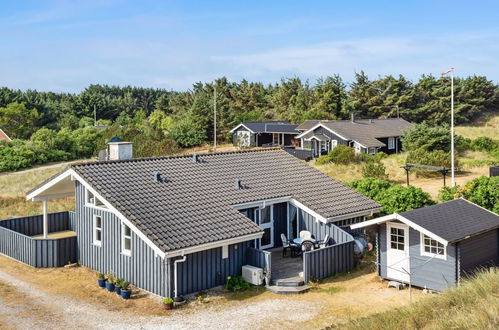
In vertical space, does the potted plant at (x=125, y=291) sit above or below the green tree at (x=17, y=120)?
below

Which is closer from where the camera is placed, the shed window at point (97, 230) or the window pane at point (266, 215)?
the shed window at point (97, 230)

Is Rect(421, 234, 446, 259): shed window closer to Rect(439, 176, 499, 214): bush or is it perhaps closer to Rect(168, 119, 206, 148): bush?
Rect(439, 176, 499, 214): bush

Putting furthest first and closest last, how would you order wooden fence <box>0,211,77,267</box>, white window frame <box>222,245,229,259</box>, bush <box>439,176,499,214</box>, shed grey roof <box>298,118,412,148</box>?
1. shed grey roof <box>298,118,412,148</box>
2. bush <box>439,176,499,214</box>
3. wooden fence <box>0,211,77,267</box>
4. white window frame <box>222,245,229,259</box>

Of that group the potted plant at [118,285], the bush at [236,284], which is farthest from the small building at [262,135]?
the potted plant at [118,285]

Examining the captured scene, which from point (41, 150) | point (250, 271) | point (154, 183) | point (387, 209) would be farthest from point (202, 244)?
point (41, 150)

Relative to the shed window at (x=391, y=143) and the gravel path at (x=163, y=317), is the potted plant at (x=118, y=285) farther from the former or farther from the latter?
the shed window at (x=391, y=143)

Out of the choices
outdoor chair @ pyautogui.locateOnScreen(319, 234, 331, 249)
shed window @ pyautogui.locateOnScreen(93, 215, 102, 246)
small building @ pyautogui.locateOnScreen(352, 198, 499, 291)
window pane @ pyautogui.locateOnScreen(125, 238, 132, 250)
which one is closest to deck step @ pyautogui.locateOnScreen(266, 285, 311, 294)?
small building @ pyautogui.locateOnScreen(352, 198, 499, 291)

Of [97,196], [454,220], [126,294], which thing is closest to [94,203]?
[97,196]
